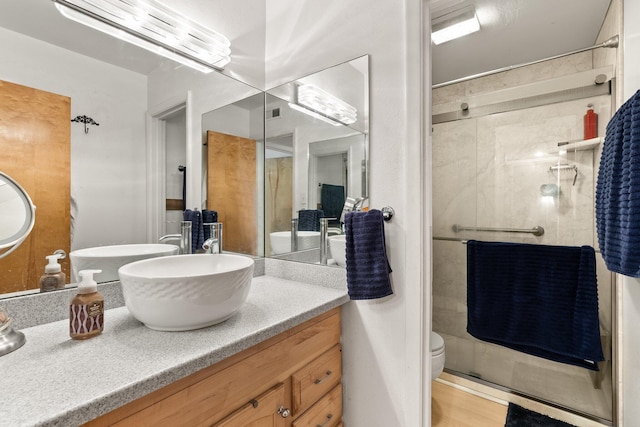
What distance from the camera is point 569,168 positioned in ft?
6.64

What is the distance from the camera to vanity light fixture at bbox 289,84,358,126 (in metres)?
1.35

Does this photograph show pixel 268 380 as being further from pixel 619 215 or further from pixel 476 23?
pixel 476 23

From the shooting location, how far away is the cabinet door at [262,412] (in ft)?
2.59

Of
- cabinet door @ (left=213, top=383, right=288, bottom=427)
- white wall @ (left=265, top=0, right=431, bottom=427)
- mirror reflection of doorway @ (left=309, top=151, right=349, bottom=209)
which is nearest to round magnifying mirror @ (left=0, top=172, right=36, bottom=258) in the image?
cabinet door @ (left=213, top=383, right=288, bottom=427)

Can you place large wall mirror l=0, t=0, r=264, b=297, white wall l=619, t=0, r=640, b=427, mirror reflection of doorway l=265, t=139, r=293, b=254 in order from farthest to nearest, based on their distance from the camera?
mirror reflection of doorway l=265, t=139, r=293, b=254
white wall l=619, t=0, r=640, b=427
large wall mirror l=0, t=0, r=264, b=297

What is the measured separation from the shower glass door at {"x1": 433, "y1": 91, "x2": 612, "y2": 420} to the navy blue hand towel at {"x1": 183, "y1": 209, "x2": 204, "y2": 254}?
1891mm

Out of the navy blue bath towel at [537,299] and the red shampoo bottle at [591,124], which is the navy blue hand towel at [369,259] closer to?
the navy blue bath towel at [537,299]

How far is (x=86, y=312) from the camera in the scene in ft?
2.58

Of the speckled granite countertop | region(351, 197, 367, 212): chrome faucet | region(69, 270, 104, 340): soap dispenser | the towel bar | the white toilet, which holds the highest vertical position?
region(351, 197, 367, 212): chrome faucet

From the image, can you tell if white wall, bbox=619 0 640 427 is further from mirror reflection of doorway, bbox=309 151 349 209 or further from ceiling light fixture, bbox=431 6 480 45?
mirror reflection of doorway, bbox=309 151 349 209

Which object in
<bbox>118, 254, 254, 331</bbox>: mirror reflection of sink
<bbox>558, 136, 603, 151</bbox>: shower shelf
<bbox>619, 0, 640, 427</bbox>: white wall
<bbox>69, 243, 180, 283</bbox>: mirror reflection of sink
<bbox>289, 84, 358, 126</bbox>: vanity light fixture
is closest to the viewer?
<bbox>118, 254, 254, 331</bbox>: mirror reflection of sink

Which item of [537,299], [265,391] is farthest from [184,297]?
[537,299]

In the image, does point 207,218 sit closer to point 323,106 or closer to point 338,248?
point 338,248

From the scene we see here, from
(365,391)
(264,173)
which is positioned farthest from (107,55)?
(365,391)
